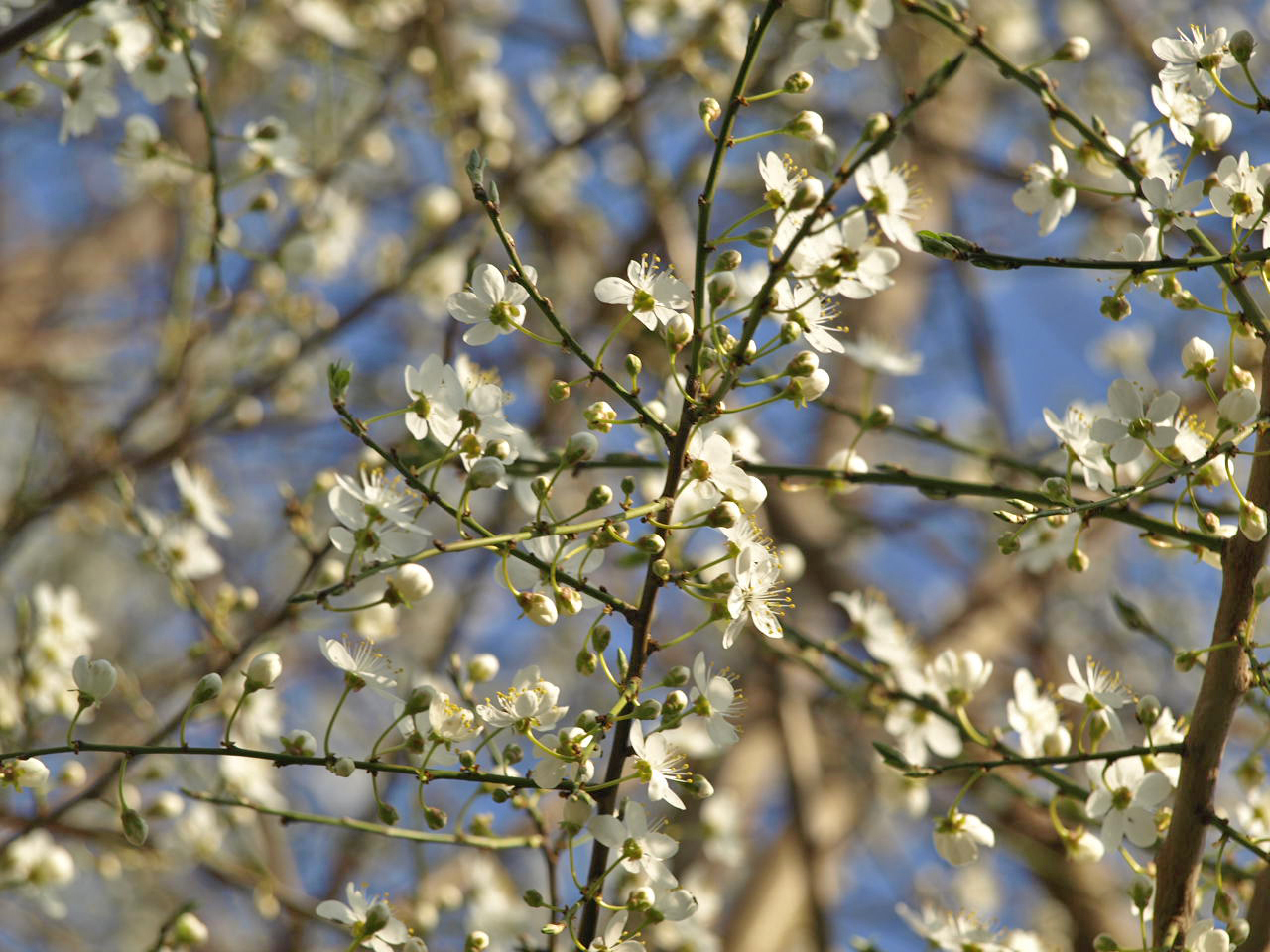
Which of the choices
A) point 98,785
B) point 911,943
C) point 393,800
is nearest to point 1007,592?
point 911,943

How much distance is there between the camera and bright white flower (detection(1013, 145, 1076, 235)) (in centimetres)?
177

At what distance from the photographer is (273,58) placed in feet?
17.1

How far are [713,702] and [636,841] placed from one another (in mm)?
193

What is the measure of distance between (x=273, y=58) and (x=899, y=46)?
2983 millimetres

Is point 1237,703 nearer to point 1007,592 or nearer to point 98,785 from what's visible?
point 98,785

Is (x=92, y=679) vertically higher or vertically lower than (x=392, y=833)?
lower

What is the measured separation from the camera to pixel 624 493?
1.62 meters

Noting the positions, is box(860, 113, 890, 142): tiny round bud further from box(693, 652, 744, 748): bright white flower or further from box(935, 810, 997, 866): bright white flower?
box(935, 810, 997, 866): bright white flower

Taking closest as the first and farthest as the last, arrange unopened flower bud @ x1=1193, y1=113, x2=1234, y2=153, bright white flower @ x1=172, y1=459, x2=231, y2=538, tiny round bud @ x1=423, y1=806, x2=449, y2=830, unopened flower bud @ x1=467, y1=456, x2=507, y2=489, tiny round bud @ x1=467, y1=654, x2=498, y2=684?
unopened flower bud @ x1=467, y1=456, x2=507, y2=489
tiny round bud @ x1=423, y1=806, x2=449, y2=830
unopened flower bud @ x1=1193, y1=113, x2=1234, y2=153
tiny round bud @ x1=467, y1=654, x2=498, y2=684
bright white flower @ x1=172, y1=459, x2=231, y2=538

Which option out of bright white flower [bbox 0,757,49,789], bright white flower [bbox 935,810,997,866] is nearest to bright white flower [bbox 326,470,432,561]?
bright white flower [bbox 0,757,49,789]

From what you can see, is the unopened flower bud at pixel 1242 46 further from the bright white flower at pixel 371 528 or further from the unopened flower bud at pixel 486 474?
the bright white flower at pixel 371 528

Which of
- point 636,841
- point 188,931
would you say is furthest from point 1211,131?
point 188,931

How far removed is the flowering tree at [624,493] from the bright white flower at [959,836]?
10 mm

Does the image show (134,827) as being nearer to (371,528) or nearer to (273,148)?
(371,528)
